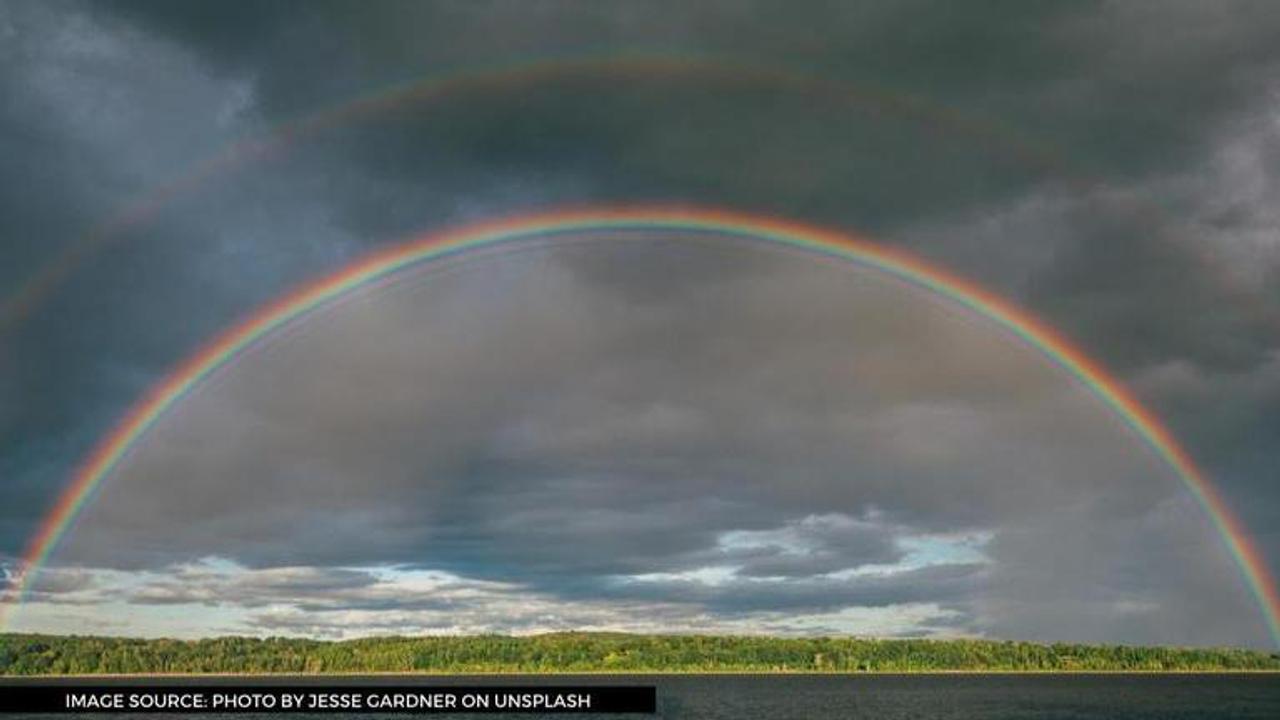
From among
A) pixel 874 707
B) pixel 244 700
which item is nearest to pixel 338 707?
pixel 244 700

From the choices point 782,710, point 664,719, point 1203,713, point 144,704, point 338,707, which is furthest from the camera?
point 782,710

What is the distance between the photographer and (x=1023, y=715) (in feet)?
549

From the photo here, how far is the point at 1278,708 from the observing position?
190 m

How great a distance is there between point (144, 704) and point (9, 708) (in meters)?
162

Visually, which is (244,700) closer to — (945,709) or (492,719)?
(492,719)

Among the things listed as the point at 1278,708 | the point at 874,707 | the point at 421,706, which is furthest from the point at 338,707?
the point at 1278,708

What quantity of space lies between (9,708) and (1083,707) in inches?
7378

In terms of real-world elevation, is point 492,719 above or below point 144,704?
below

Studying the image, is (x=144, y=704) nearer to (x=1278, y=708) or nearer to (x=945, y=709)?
(x=945, y=709)

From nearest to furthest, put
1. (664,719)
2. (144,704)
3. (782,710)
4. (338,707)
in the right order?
(338,707) < (144,704) < (664,719) < (782,710)

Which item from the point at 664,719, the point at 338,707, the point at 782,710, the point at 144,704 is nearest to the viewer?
the point at 338,707

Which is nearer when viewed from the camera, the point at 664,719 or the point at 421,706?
the point at 421,706

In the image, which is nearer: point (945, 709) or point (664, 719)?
point (664, 719)

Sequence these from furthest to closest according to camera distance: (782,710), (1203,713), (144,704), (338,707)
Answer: (782,710)
(1203,713)
(144,704)
(338,707)
